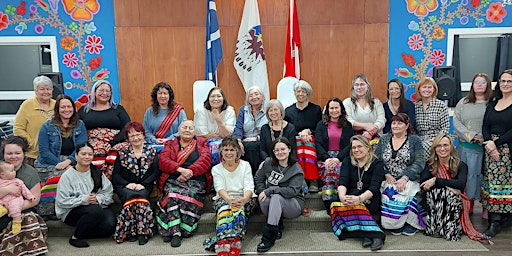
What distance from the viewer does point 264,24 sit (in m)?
5.54

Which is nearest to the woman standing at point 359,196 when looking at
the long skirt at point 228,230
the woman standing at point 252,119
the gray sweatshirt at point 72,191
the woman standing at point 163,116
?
the long skirt at point 228,230

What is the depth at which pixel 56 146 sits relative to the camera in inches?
149

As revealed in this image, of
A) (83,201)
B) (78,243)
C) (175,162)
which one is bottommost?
(78,243)

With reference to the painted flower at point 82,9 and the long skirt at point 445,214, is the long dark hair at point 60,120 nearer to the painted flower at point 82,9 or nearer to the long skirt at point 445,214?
the painted flower at point 82,9

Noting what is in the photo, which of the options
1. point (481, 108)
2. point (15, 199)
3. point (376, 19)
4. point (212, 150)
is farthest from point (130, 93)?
point (481, 108)

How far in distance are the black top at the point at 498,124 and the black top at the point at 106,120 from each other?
3.39 m

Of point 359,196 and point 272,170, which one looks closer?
point 359,196

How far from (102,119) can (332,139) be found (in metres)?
2.22

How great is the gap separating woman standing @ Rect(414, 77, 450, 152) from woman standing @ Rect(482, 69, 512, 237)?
37 centimetres

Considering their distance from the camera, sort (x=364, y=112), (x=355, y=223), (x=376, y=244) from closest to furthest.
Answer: (x=376, y=244) < (x=355, y=223) < (x=364, y=112)

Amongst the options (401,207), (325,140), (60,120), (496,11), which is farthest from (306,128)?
(496,11)

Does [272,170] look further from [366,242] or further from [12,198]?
[12,198]

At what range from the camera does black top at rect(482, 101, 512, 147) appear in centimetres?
362

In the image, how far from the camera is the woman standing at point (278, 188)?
11.3ft
